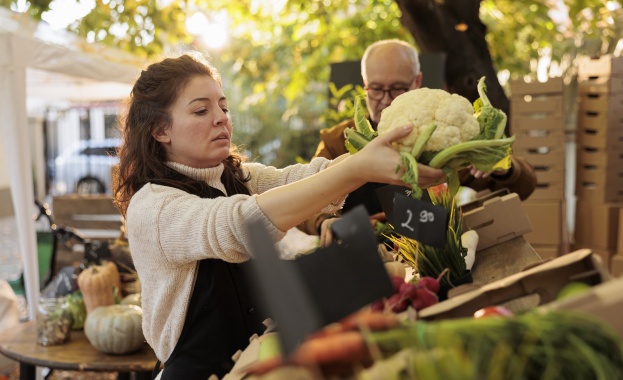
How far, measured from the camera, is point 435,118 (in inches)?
76.7

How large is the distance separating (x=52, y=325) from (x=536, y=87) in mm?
3860

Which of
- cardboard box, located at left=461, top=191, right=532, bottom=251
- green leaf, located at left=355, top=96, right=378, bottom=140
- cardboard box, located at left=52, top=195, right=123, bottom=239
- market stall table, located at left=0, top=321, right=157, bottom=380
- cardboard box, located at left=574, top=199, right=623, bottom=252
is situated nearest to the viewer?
green leaf, located at left=355, top=96, right=378, bottom=140

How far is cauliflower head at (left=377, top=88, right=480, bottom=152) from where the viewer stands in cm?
191

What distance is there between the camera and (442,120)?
1.93m

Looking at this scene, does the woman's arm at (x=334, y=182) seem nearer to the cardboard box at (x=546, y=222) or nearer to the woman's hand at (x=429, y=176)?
the woman's hand at (x=429, y=176)

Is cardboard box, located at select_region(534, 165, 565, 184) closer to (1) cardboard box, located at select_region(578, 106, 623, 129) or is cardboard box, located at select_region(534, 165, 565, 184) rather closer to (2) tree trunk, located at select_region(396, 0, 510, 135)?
(1) cardboard box, located at select_region(578, 106, 623, 129)

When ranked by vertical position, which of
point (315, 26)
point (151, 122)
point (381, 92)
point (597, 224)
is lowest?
point (597, 224)

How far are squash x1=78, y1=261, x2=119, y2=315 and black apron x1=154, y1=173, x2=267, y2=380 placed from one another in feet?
6.63

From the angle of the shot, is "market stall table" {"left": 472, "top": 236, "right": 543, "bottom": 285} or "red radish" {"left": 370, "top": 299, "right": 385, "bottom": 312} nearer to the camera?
"red radish" {"left": 370, "top": 299, "right": 385, "bottom": 312}

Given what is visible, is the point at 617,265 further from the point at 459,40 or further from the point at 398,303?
the point at 398,303

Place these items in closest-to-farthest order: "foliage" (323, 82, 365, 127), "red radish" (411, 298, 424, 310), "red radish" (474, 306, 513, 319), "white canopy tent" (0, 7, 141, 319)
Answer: "red radish" (474, 306, 513, 319) < "red radish" (411, 298, 424, 310) < "foliage" (323, 82, 365, 127) < "white canopy tent" (0, 7, 141, 319)

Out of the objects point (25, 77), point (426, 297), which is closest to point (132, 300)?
point (25, 77)

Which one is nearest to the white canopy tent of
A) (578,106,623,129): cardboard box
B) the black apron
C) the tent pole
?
the tent pole

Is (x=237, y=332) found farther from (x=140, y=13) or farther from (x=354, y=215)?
(x=140, y=13)
